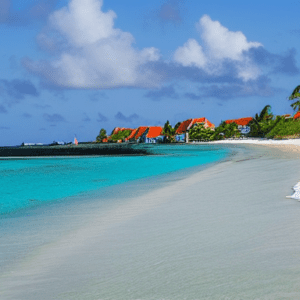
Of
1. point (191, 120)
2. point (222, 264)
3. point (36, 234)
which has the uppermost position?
point (191, 120)

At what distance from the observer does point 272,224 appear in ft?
14.8

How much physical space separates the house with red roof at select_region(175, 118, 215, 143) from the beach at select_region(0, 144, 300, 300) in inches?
3721

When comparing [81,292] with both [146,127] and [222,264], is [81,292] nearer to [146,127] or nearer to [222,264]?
[222,264]

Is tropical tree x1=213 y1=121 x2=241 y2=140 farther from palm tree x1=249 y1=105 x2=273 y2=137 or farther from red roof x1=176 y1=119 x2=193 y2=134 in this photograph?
red roof x1=176 y1=119 x2=193 y2=134

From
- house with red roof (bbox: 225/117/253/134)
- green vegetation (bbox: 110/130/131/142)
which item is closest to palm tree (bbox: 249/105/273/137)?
house with red roof (bbox: 225/117/253/134)

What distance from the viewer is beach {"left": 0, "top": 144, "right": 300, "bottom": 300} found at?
279 centimetres

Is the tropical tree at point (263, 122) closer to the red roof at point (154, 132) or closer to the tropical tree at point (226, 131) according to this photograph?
the tropical tree at point (226, 131)

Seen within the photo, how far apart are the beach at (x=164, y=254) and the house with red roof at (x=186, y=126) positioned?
9452 cm

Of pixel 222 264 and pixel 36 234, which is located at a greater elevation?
pixel 222 264

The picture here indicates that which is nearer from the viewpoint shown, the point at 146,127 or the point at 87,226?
the point at 87,226

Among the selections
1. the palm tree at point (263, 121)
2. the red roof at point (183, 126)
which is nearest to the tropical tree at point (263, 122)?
the palm tree at point (263, 121)

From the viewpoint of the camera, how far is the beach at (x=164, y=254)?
2791 millimetres

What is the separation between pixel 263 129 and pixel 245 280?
72.1 metres

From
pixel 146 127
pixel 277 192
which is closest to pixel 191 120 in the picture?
pixel 146 127
